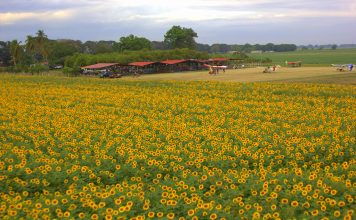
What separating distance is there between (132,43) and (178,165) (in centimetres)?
11410

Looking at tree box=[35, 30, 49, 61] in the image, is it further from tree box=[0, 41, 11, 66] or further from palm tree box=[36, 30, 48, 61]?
tree box=[0, 41, 11, 66]

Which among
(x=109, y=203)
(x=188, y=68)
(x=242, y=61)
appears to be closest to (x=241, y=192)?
(x=109, y=203)

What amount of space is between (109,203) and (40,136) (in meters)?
6.34

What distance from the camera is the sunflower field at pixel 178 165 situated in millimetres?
6879

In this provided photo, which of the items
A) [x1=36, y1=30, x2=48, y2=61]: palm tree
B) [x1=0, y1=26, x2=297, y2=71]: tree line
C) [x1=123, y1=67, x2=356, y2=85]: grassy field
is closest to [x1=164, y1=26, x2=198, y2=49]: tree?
[x1=0, y1=26, x2=297, y2=71]: tree line

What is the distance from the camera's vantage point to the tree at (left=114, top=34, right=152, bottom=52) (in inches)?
4761

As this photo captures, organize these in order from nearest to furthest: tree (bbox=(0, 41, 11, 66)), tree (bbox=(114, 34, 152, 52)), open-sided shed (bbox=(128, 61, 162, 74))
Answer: open-sided shed (bbox=(128, 61, 162, 74)) → tree (bbox=(0, 41, 11, 66)) → tree (bbox=(114, 34, 152, 52))

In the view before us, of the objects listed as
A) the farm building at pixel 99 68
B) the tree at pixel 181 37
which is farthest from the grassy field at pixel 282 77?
the tree at pixel 181 37

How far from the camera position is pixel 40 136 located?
12695 millimetres

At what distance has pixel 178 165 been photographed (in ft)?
31.2

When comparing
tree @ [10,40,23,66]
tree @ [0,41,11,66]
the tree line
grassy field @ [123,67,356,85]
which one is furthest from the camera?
tree @ [0,41,11,66]

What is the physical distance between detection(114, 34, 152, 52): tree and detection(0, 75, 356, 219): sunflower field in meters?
104

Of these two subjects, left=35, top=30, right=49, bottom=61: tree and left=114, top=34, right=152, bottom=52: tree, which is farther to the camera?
left=114, top=34, right=152, bottom=52: tree

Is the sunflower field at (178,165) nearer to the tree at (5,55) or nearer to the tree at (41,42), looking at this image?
the tree at (41,42)
